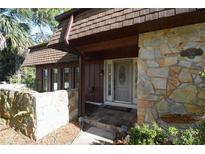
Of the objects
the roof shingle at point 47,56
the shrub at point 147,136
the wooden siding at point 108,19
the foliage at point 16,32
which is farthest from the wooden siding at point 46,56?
the shrub at point 147,136

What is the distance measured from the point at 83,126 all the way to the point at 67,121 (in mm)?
681

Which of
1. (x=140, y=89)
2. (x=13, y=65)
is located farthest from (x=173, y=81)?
(x=13, y=65)

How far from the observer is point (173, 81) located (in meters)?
4.66

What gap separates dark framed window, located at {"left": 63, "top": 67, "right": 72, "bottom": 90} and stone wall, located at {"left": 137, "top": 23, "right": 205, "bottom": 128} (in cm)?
630

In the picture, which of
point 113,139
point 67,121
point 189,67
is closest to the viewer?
point 189,67

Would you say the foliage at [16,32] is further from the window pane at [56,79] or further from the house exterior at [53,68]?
the window pane at [56,79]

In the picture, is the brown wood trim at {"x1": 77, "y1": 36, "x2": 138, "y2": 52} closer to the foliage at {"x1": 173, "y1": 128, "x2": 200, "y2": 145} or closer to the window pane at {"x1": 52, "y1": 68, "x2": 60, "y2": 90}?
the foliage at {"x1": 173, "y1": 128, "x2": 200, "y2": 145}

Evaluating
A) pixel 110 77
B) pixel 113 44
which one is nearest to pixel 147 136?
pixel 113 44

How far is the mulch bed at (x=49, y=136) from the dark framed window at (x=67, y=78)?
4261 mm

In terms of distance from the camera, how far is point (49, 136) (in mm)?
6207

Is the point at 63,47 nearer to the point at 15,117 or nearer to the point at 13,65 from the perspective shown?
the point at 15,117

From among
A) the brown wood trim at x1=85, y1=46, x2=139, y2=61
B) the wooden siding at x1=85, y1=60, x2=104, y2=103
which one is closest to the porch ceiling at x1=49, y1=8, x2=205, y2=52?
the brown wood trim at x1=85, y1=46, x2=139, y2=61
